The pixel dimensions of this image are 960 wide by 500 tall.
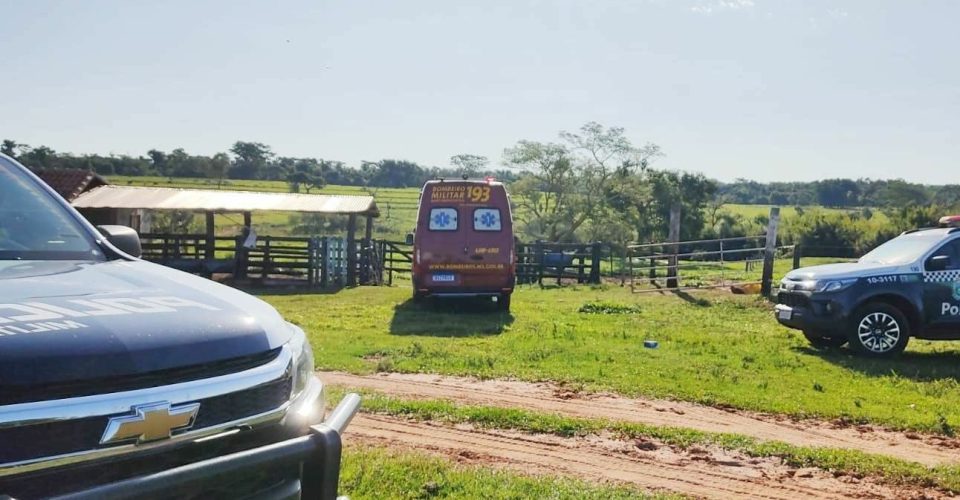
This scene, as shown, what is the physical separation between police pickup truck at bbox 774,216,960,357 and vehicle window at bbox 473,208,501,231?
19.0 feet

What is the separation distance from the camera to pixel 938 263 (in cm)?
981

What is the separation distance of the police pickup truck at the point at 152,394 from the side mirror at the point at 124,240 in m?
0.64

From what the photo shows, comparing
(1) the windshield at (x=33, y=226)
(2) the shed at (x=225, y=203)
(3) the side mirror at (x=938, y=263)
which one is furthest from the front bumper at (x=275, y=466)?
(2) the shed at (x=225, y=203)

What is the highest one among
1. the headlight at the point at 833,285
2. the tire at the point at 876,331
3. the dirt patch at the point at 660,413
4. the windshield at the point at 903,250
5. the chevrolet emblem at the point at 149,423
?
the windshield at the point at 903,250

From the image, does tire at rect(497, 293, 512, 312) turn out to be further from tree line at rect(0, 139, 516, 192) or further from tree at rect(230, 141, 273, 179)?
tree at rect(230, 141, 273, 179)

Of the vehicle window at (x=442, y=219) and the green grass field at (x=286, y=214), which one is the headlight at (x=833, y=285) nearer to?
the vehicle window at (x=442, y=219)

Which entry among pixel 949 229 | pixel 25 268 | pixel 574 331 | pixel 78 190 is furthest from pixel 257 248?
pixel 25 268

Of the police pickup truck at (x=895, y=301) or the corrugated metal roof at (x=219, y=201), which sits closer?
the police pickup truck at (x=895, y=301)

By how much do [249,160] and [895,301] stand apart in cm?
6298

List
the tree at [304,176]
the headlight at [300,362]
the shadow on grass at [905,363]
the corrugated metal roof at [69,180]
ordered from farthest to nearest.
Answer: the tree at [304,176], the corrugated metal roof at [69,180], the shadow on grass at [905,363], the headlight at [300,362]

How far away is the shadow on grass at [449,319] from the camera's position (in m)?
11.6

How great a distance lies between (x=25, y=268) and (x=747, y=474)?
458cm

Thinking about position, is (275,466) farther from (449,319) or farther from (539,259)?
(539,259)

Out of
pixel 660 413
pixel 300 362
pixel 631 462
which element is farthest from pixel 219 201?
pixel 300 362
